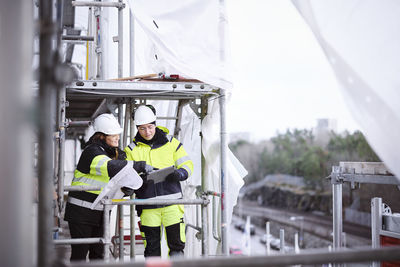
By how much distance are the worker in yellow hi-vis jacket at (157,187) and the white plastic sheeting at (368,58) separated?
247 cm

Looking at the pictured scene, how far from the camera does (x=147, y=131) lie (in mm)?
4719

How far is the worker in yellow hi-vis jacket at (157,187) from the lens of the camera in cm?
464

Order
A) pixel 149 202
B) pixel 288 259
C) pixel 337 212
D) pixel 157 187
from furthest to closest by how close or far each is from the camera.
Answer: pixel 337 212 → pixel 157 187 → pixel 149 202 → pixel 288 259

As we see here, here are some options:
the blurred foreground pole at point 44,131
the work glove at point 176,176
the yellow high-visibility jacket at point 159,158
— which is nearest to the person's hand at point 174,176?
the work glove at point 176,176

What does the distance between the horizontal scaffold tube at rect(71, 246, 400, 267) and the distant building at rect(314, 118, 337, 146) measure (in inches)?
3401

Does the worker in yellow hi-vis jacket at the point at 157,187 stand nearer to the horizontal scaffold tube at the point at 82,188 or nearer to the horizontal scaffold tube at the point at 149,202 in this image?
the horizontal scaffold tube at the point at 149,202

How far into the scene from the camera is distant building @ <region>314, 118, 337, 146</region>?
8541 centimetres

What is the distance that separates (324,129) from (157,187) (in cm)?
8798

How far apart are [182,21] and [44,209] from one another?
9.33 feet

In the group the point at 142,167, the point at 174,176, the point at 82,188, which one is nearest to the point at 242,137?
the point at 174,176

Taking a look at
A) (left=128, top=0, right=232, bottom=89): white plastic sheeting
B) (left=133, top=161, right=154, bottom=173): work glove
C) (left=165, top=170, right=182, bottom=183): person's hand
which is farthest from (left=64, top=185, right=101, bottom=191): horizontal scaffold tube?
(left=128, top=0, right=232, bottom=89): white plastic sheeting

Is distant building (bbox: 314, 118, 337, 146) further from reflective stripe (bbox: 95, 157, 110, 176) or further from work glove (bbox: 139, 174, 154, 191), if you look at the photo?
reflective stripe (bbox: 95, 157, 110, 176)

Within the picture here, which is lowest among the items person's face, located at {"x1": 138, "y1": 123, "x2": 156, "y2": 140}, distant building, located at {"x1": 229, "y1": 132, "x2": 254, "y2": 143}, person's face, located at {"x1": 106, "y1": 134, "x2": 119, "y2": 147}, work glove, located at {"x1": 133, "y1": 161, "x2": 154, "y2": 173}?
work glove, located at {"x1": 133, "y1": 161, "x2": 154, "y2": 173}

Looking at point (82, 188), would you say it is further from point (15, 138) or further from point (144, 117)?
point (15, 138)
